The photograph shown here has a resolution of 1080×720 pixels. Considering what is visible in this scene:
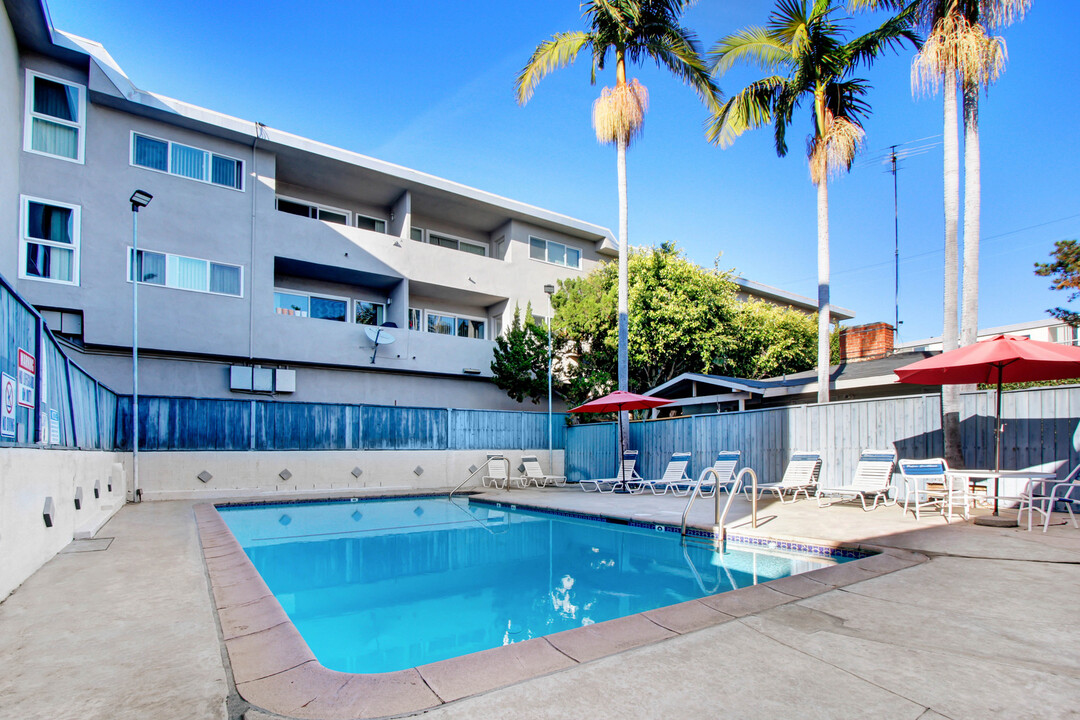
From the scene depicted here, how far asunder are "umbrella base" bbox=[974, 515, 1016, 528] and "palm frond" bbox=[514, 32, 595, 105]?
14394mm

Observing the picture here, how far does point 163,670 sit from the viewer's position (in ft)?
9.23

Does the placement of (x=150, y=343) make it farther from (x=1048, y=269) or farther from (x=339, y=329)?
(x=1048, y=269)

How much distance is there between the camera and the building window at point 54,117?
42.7 feet

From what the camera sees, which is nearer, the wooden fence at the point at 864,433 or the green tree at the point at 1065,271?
the wooden fence at the point at 864,433

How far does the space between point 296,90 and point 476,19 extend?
5.27 meters

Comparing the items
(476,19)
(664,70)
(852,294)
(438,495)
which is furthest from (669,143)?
(852,294)

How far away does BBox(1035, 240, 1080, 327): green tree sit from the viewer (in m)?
17.3

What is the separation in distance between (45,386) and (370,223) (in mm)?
15114

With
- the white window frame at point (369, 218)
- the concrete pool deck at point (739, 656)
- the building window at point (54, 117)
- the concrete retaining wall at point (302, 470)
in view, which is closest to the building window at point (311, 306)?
the white window frame at point (369, 218)

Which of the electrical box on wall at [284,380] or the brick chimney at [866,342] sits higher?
the brick chimney at [866,342]

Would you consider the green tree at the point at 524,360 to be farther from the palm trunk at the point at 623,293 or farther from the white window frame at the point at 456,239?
the white window frame at the point at 456,239

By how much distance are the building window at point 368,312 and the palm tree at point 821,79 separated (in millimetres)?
12776

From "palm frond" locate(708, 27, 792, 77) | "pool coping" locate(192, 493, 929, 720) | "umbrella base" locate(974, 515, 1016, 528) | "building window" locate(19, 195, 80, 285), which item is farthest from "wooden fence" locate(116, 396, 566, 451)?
"umbrella base" locate(974, 515, 1016, 528)

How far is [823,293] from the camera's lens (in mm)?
13375
